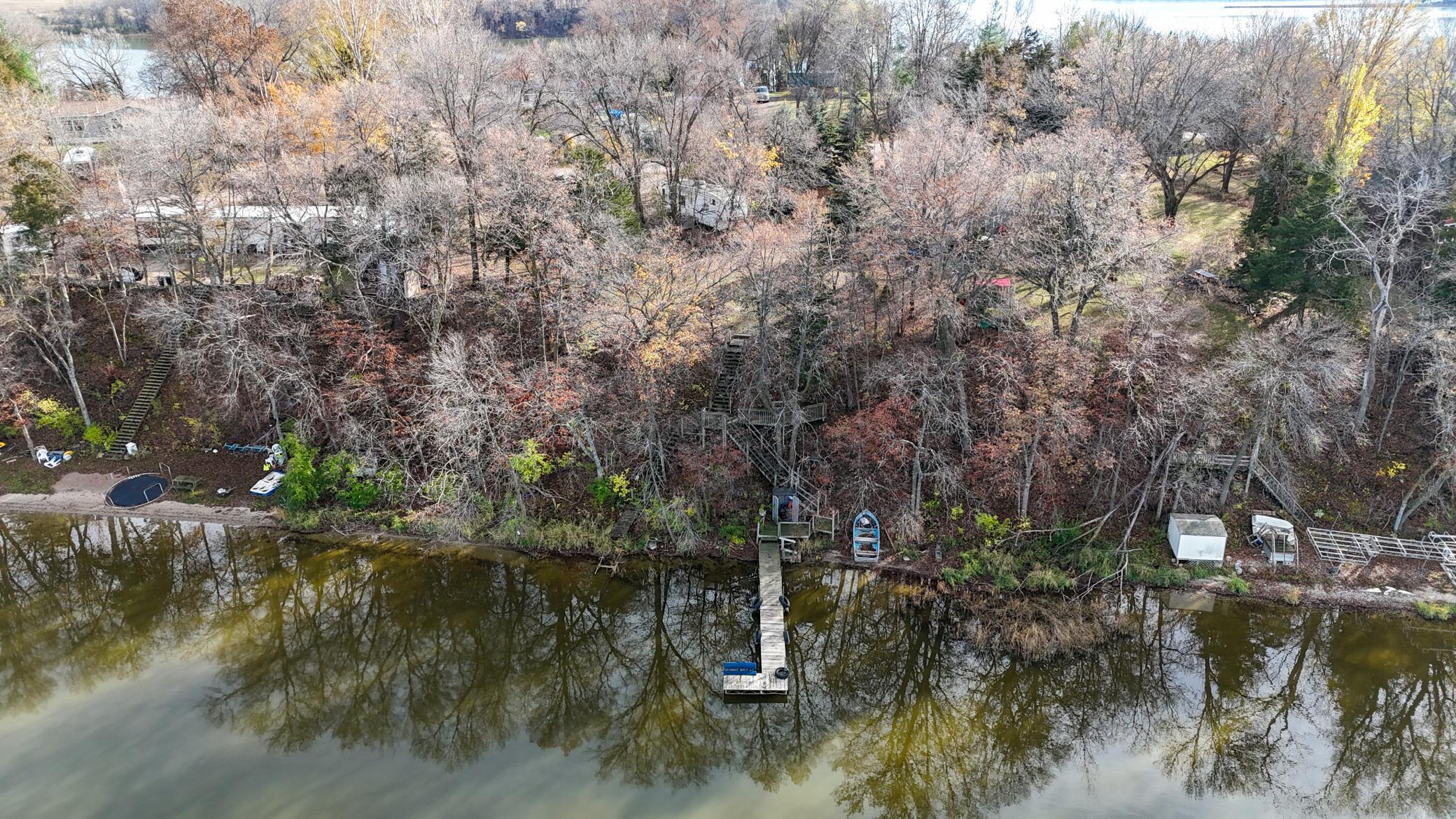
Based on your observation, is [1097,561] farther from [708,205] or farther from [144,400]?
[144,400]

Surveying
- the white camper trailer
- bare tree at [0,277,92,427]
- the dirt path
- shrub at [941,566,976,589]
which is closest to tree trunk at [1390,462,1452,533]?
the white camper trailer

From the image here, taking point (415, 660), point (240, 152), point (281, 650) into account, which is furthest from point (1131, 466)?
point (240, 152)

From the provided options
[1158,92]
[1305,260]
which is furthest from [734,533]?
[1158,92]

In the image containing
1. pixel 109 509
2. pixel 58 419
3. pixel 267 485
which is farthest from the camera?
pixel 58 419

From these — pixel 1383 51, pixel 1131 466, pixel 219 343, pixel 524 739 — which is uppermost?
pixel 1383 51

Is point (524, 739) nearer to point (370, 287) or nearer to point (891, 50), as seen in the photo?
point (370, 287)

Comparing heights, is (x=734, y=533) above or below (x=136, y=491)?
below

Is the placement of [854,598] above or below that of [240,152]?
below

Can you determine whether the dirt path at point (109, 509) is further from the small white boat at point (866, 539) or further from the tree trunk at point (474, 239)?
the small white boat at point (866, 539)
